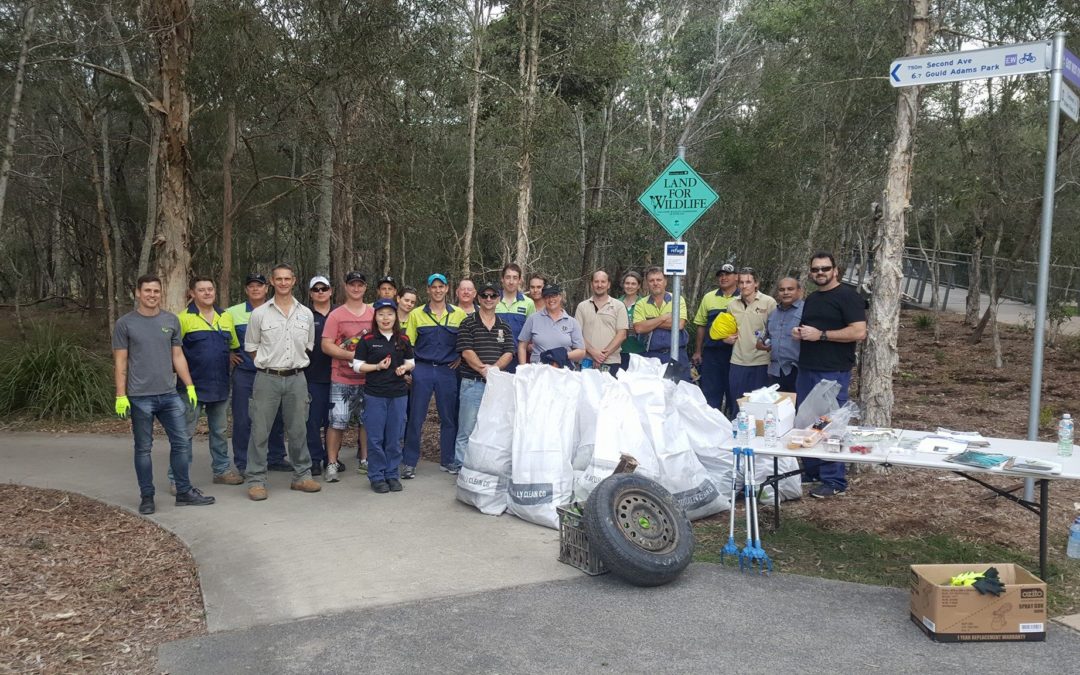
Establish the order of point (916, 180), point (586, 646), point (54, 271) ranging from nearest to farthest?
point (586, 646), point (916, 180), point (54, 271)

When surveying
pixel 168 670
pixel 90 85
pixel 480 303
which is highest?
pixel 90 85

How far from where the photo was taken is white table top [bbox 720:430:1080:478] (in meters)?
4.73

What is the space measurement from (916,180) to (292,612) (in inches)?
951

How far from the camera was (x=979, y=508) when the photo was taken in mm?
6422

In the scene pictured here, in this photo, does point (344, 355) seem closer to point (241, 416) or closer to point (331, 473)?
point (331, 473)

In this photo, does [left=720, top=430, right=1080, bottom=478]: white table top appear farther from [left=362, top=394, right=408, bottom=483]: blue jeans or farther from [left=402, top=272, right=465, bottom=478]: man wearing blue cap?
[left=402, top=272, right=465, bottom=478]: man wearing blue cap

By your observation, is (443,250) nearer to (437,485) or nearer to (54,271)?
(54,271)

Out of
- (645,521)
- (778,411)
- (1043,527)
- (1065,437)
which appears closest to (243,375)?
(645,521)

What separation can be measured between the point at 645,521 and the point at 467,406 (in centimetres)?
292

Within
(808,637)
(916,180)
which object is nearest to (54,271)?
(916,180)

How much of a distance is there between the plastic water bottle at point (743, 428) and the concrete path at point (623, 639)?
92cm

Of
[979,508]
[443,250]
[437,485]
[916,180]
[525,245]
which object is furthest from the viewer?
[443,250]

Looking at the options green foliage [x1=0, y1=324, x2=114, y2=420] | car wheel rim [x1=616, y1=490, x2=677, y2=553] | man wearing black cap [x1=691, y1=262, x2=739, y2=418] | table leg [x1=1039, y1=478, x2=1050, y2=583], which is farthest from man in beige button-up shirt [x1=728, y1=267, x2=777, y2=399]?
green foliage [x1=0, y1=324, x2=114, y2=420]

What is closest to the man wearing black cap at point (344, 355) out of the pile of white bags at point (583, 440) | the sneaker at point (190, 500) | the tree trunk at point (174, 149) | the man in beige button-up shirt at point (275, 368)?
the man in beige button-up shirt at point (275, 368)
